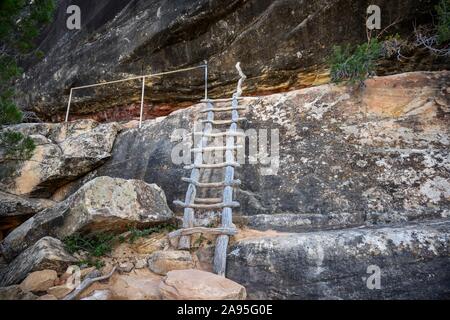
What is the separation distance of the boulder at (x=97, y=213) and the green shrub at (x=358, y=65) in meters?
3.95

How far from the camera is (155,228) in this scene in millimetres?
5105

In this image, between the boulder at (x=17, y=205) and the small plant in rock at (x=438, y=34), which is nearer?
the small plant in rock at (x=438, y=34)

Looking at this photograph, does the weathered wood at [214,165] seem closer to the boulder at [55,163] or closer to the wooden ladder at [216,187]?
the wooden ladder at [216,187]

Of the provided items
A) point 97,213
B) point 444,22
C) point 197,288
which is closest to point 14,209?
point 97,213

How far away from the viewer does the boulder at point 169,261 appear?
13.7 feet

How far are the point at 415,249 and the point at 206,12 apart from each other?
6849 millimetres

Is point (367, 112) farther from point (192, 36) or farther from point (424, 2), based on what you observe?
point (192, 36)

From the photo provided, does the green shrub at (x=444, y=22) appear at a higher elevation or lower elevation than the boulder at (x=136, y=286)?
higher

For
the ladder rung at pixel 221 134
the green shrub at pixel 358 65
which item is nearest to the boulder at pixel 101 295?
the ladder rung at pixel 221 134

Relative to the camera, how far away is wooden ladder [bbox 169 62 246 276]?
452 cm

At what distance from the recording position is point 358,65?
579cm

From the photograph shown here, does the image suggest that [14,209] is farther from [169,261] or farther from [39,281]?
[169,261]

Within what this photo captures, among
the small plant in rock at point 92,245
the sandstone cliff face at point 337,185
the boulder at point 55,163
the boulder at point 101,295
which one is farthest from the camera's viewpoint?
the boulder at point 55,163

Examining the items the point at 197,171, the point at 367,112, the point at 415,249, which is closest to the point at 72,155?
the point at 197,171
